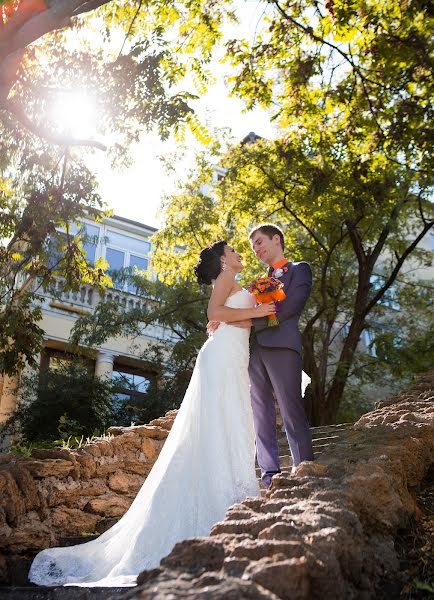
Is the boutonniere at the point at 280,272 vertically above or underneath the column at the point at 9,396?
above

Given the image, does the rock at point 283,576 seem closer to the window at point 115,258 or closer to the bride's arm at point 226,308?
the bride's arm at point 226,308

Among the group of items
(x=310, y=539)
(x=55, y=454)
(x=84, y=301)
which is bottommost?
(x=310, y=539)

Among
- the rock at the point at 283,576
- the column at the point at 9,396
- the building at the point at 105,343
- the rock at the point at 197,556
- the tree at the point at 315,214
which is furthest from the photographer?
the building at the point at 105,343

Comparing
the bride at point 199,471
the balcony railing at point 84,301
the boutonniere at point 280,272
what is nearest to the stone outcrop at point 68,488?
the bride at point 199,471

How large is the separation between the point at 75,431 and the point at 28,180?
16.3ft

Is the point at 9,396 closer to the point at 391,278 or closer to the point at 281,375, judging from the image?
the point at 391,278

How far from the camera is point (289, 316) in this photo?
5.08m

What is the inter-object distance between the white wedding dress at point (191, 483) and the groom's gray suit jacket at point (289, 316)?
0.68 feet

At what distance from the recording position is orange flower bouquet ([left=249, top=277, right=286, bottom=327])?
507 centimetres

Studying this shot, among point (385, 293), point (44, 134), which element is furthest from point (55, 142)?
point (385, 293)

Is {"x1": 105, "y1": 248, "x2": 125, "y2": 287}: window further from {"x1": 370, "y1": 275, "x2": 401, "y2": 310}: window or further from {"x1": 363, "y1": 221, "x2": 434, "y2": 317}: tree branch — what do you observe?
{"x1": 363, "y1": 221, "x2": 434, "y2": 317}: tree branch

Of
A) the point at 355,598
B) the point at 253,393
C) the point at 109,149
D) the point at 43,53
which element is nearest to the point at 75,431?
the point at 109,149

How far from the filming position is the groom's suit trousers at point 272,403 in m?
4.80

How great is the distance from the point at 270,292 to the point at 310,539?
9.01 ft
